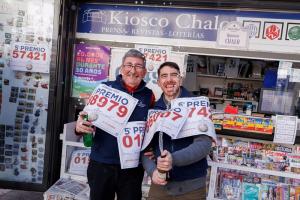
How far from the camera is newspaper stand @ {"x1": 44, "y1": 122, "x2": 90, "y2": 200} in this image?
390 centimetres

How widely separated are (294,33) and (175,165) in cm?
265

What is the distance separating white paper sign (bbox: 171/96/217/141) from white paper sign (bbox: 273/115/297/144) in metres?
1.83

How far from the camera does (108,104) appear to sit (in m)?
2.77

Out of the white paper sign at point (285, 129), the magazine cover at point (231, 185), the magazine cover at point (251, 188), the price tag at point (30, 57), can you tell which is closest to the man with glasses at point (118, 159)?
the magazine cover at point (231, 185)

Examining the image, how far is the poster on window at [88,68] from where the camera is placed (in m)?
4.50

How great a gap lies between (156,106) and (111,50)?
206 cm

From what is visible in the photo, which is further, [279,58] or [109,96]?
[279,58]

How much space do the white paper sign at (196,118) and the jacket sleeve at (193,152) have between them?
2.5 inches

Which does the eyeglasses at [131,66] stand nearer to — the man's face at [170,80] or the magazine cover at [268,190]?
the man's face at [170,80]

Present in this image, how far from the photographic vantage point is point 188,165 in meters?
2.43

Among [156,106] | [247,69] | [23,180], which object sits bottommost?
[23,180]

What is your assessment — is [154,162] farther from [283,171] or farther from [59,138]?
[59,138]

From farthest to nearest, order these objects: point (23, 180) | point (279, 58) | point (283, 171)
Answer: point (23, 180) < point (279, 58) < point (283, 171)

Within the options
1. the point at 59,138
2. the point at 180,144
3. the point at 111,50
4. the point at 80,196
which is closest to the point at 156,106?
the point at 180,144
